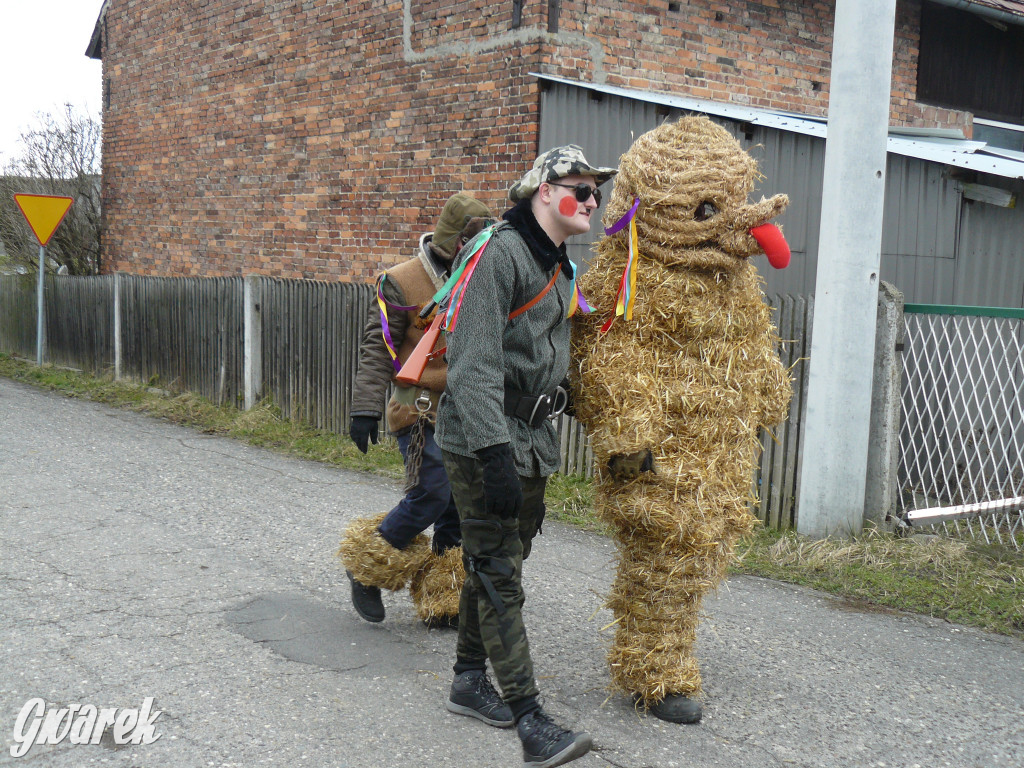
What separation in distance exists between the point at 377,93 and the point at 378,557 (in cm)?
728

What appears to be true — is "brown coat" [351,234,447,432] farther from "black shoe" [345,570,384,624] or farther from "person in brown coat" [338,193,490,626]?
"black shoe" [345,570,384,624]

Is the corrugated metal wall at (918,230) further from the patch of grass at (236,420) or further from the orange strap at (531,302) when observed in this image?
the orange strap at (531,302)

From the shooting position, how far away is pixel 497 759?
329 cm

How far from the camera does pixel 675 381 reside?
3455 millimetres

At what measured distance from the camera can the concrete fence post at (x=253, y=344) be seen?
10.6 m

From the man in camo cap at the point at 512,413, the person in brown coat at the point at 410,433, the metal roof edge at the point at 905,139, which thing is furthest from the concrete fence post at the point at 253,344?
the man in camo cap at the point at 512,413

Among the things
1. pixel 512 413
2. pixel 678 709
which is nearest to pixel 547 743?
pixel 678 709

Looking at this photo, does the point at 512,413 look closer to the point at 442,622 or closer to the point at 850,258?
the point at 442,622

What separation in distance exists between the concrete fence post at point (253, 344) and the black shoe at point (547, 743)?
8086 millimetres

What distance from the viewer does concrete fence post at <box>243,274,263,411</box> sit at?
10648mm

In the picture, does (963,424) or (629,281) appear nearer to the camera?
(629,281)

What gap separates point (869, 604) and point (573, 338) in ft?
8.13

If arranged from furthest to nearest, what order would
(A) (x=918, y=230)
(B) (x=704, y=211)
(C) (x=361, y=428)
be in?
(A) (x=918, y=230), (C) (x=361, y=428), (B) (x=704, y=211)

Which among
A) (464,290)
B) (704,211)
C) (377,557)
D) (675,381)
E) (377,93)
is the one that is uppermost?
(377,93)
